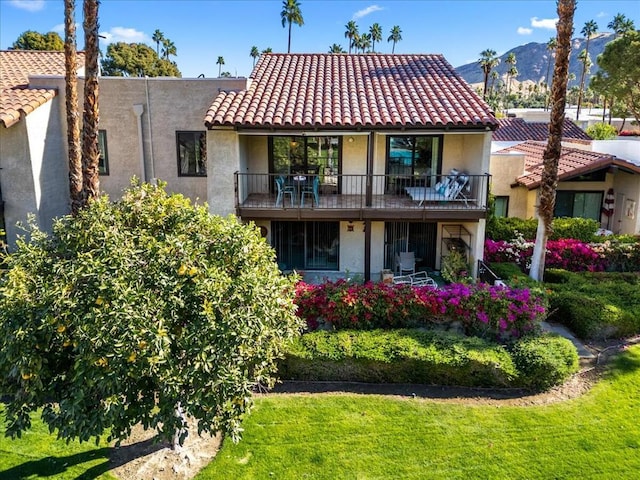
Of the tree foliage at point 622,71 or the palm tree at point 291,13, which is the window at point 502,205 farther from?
the palm tree at point 291,13

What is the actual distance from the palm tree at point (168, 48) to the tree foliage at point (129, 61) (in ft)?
79.2

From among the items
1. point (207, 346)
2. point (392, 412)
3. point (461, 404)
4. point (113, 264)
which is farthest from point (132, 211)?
point (461, 404)

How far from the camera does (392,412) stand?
396 inches

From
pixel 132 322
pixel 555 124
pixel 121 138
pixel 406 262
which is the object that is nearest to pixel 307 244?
pixel 406 262

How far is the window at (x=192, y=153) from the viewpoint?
16625mm

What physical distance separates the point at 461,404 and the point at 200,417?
5.98m

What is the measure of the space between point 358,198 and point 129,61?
173 ft

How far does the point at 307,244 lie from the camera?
18188mm

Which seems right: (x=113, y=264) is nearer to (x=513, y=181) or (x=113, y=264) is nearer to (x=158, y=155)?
(x=158, y=155)

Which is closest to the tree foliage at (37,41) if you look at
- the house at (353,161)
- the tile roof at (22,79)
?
the tile roof at (22,79)

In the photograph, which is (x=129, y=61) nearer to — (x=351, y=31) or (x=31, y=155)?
(x=351, y=31)

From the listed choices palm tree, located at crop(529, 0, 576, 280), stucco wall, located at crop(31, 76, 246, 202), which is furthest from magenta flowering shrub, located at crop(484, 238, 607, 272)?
stucco wall, located at crop(31, 76, 246, 202)

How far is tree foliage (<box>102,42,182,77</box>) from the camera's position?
5850 centimetres

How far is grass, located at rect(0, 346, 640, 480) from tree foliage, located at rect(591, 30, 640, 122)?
109 ft
